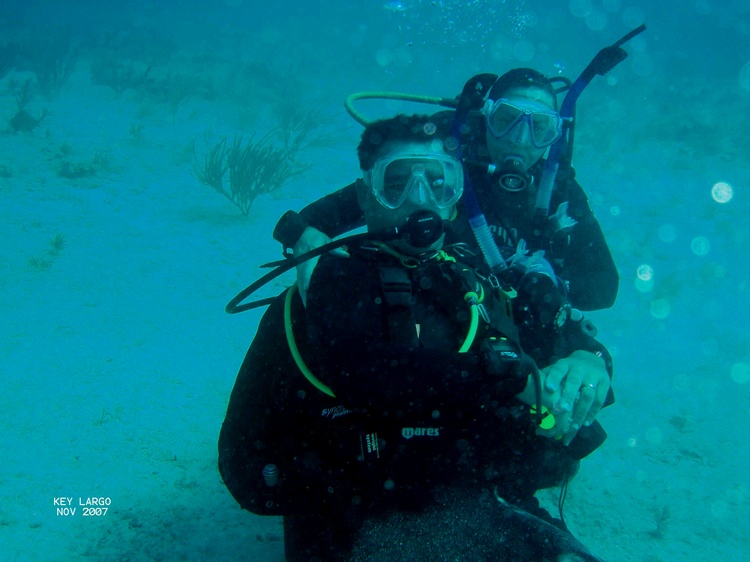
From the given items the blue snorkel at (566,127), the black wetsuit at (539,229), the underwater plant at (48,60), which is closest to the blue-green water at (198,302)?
the underwater plant at (48,60)

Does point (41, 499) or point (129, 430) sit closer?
point (41, 499)

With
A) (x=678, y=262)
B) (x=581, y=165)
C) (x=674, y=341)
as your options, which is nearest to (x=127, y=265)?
(x=674, y=341)

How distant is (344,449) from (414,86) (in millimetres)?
22788

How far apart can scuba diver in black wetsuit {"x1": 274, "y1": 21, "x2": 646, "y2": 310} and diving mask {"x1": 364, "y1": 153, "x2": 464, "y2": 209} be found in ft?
2.85

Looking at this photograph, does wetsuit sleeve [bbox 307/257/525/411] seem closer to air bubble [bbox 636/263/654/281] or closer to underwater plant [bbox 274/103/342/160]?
air bubble [bbox 636/263/654/281]

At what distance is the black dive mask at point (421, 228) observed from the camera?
177 centimetres

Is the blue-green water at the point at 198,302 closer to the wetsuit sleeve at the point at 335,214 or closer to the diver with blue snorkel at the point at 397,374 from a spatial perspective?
the diver with blue snorkel at the point at 397,374

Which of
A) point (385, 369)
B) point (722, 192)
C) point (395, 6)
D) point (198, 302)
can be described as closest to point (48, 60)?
point (198, 302)

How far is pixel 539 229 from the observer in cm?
340

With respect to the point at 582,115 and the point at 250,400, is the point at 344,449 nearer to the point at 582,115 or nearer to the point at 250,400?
the point at 250,400

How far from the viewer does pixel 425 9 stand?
137ft

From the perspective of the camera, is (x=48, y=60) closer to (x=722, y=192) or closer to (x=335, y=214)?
(x=335, y=214)

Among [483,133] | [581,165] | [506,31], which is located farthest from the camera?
[506,31]

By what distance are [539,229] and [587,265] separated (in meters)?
0.43
